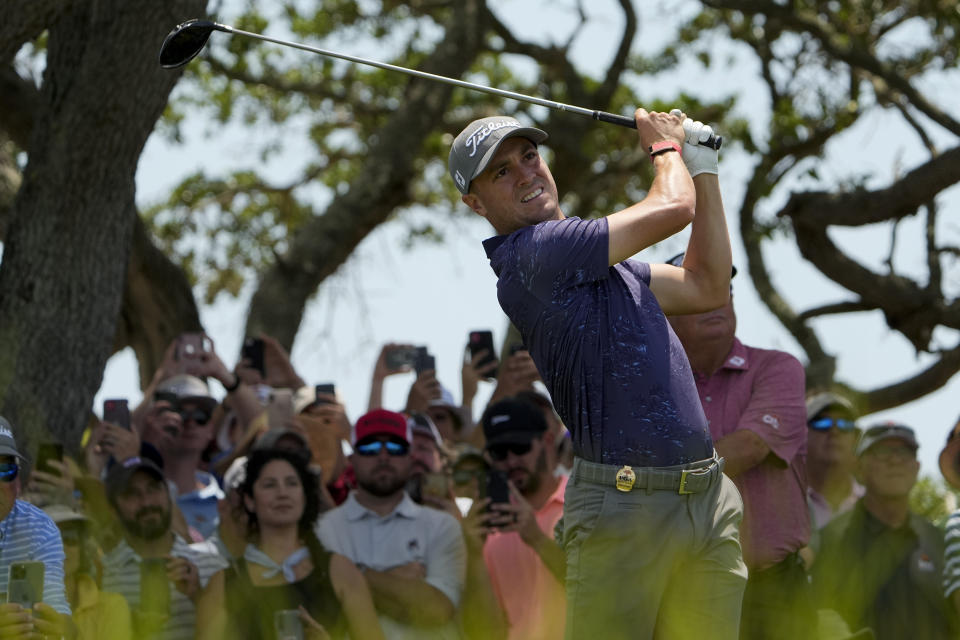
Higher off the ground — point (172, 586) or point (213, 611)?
point (172, 586)

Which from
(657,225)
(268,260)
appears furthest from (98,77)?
(268,260)

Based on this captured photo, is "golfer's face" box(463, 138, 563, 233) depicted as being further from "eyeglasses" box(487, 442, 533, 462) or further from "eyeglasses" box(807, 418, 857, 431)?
"eyeglasses" box(807, 418, 857, 431)

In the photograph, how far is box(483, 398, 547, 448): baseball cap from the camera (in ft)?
22.3

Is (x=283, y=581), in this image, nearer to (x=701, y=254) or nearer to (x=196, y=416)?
(x=196, y=416)

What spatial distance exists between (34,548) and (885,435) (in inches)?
150

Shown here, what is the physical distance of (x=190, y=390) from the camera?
7855 millimetres

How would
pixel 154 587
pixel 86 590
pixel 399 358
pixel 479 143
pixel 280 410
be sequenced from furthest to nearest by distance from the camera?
pixel 399 358 → pixel 280 410 → pixel 154 587 → pixel 86 590 → pixel 479 143

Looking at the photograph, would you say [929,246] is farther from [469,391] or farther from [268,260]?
[268,260]

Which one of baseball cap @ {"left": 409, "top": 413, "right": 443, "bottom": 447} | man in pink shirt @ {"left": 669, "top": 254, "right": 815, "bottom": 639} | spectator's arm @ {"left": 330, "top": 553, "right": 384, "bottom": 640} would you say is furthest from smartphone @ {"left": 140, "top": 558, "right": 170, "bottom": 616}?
man in pink shirt @ {"left": 669, "top": 254, "right": 815, "bottom": 639}

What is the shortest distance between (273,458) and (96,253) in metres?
1.54

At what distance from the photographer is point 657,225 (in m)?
3.93

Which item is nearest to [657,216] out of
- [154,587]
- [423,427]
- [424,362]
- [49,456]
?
[154,587]

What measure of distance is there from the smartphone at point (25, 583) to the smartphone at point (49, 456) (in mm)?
1908

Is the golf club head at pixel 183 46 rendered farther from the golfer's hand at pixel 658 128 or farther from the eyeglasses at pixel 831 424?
the eyeglasses at pixel 831 424
